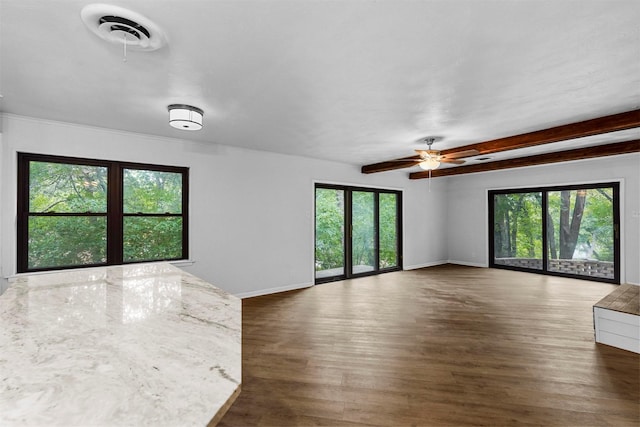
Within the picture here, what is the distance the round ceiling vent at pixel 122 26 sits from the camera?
157 centimetres

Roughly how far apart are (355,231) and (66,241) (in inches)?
185

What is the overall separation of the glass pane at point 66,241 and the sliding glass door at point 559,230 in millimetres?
7867

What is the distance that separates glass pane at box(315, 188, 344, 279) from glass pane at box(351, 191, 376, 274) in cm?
32

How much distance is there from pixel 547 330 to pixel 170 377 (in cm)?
406

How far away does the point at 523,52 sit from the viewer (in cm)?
199

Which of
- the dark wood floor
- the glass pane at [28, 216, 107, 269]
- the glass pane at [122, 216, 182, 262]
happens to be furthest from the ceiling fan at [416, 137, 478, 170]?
the glass pane at [28, 216, 107, 269]

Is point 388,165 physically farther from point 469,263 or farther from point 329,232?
point 469,263

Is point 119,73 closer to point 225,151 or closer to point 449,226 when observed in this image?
point 225,151

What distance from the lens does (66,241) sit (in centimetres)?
352

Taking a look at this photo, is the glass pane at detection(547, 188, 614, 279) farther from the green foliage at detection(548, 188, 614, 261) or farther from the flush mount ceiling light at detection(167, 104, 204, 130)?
the flush mount ceiling light at detection(167, 104, 204, 130)

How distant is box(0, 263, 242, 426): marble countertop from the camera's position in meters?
0.67

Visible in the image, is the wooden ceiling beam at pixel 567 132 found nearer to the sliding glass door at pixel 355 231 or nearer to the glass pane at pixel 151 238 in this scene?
the sliding glass door at pixel 355 231

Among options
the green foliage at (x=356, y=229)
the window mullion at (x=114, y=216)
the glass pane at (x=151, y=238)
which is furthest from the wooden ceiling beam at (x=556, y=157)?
the window mullion at (x=114, y=216)

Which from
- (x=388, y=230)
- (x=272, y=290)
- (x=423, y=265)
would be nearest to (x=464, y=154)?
(x=388, y=230)
